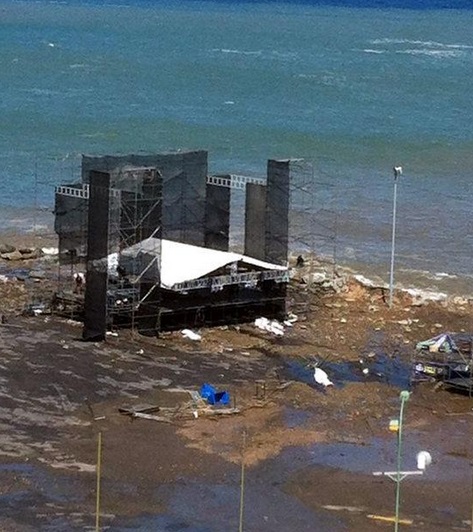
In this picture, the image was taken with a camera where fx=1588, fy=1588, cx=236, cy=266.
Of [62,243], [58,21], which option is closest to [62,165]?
[62,243]

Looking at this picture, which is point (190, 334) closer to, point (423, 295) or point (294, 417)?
point (294, 417)

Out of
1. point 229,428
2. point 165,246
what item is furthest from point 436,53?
point 229,428

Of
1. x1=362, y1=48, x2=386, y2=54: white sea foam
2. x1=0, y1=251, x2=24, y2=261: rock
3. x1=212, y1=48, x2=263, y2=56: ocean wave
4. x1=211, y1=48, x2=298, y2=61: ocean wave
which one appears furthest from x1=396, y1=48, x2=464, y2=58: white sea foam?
x1=0, y1=251, x2=24, y2=261: rock

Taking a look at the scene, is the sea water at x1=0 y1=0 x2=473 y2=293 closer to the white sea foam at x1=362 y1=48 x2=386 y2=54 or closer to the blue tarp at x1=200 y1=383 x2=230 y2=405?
the white sea foam at x1=362 y1=48 x2=386 y2=54

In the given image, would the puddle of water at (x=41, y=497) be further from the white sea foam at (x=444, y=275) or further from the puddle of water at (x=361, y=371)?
the white sea foam at (x=444, y=275)

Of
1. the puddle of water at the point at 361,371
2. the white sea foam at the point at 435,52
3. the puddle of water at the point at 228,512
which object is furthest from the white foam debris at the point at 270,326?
the white sea foam at the point at 435,52

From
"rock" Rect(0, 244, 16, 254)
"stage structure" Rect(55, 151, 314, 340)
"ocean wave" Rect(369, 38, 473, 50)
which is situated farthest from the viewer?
"ocean wave" Rect(369, 38, 473, 50)

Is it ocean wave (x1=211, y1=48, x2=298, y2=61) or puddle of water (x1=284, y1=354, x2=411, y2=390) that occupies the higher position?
puddle of water (x1=284, y1=354, x2=411, y2=390)
